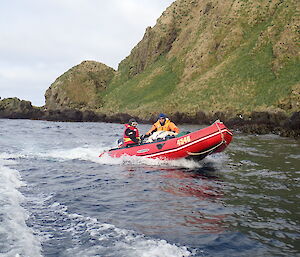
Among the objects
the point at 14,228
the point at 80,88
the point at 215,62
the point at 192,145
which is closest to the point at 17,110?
the point at 80,88

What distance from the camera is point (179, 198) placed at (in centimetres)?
929

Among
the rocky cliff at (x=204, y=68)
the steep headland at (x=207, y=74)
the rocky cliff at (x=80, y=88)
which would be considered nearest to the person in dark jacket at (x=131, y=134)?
the steep headland at (x=207, y=74)

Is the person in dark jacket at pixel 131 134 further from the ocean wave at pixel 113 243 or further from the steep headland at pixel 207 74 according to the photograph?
the steep headland at pixel 207 74

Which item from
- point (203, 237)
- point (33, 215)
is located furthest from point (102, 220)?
point (203, 237)

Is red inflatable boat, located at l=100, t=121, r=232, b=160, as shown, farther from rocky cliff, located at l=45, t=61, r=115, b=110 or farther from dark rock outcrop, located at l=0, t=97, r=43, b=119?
rocky cliff, located at l=45, t=61, r=115, b=110

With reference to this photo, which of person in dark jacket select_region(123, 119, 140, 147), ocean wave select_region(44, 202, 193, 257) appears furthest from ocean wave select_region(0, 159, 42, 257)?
person in dark jacket select_region(123, 119, 140, 147)

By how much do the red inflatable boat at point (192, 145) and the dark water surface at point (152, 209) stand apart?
1.67ft

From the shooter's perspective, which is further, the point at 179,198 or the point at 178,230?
the point at 179,198

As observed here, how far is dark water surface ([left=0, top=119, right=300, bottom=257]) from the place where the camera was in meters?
5.91

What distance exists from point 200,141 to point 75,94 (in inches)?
3560

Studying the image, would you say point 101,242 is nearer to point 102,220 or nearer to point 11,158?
point 102,220

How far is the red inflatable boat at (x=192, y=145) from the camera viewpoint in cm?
1402

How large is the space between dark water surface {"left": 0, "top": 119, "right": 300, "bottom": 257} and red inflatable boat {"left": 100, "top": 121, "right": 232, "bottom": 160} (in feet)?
1.67

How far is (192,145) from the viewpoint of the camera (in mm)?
14188
